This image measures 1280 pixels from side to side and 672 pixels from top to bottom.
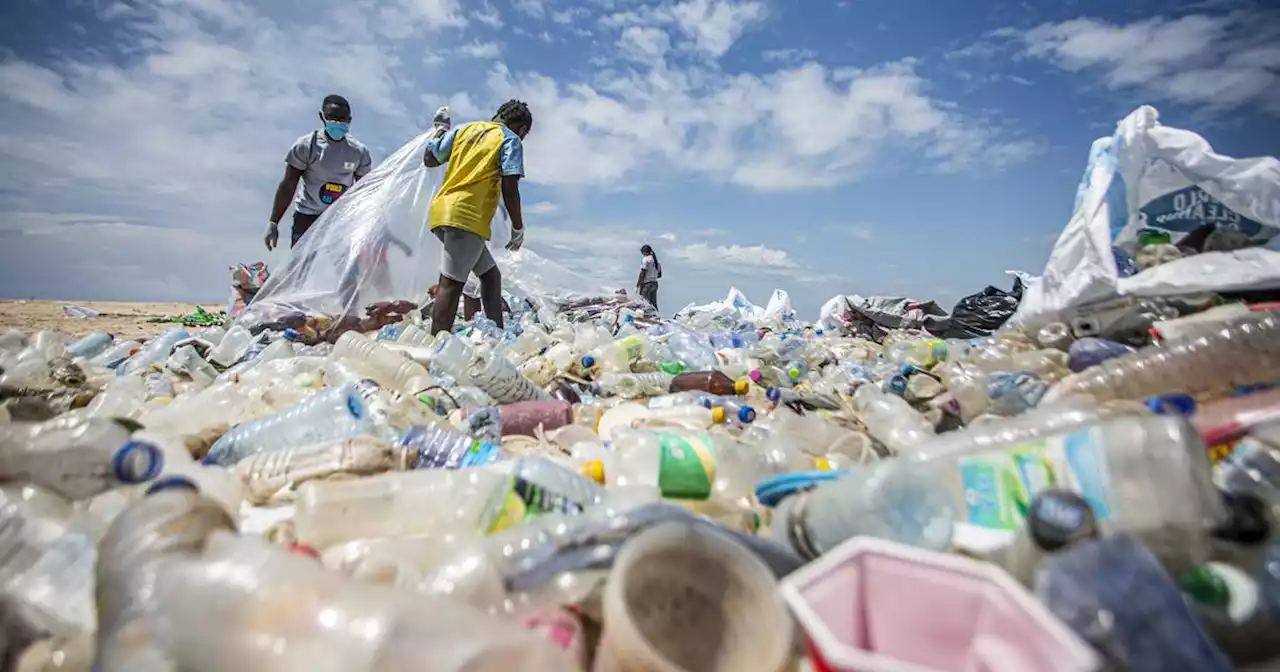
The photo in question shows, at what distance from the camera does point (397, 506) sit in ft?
4.70

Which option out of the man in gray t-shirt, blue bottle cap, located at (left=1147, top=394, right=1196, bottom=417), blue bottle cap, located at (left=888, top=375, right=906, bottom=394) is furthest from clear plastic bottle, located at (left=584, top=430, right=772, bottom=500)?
the man in gray t-shirt

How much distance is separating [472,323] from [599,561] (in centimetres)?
409

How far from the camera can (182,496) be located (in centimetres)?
106

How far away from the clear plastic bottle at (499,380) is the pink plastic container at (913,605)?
2.18 metres

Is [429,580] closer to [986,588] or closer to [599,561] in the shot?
[599,561]

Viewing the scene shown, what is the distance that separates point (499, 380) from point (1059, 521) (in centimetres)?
232

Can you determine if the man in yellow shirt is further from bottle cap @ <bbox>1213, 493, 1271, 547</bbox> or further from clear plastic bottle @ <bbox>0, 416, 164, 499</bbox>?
bottle cap @ <bbox>1213, 493, 1271, 547</bbox>

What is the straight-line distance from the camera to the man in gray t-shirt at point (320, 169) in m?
5.03

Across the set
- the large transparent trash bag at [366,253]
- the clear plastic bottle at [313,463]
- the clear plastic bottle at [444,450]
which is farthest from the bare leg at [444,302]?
the clear plastic bottle at [313,463]

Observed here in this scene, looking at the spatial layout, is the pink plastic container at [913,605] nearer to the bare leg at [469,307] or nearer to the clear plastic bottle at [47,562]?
the clear plastic bottle at [47,562]

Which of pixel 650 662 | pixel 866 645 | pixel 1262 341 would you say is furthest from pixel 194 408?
pixel 1262 341

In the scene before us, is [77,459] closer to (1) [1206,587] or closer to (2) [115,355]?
(1) [1206,587]

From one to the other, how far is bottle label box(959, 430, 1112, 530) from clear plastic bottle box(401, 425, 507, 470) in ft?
4.10

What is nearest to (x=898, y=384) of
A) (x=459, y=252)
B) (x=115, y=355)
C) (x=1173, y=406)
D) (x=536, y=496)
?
(x=1173, y=406)
